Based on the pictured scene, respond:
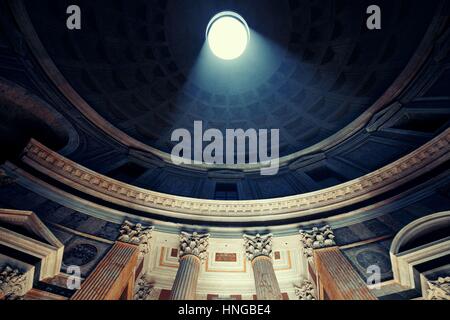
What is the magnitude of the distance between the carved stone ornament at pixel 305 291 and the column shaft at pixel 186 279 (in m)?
3.80

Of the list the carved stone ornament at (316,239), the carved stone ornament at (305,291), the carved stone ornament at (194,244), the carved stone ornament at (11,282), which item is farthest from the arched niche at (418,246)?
the carved stone ornament at (11,282)

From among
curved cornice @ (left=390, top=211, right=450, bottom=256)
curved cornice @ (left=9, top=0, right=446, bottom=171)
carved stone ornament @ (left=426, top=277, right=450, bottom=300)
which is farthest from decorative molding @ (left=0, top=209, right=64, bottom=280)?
carved stone ornament @ (left=426, top=277, right=450, bottom=300)

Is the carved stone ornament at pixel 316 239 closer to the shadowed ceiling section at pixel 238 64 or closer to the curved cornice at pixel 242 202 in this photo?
the curved cornice at pixel 242 202

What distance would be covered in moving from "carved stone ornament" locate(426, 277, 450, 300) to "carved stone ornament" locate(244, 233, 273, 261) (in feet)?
16.4

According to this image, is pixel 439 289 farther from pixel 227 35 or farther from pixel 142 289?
pixel 227 35

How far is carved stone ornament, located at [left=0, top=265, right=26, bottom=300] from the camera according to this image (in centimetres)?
777

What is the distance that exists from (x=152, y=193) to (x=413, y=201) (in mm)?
10139

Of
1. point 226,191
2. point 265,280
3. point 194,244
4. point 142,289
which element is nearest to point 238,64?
point 226,191

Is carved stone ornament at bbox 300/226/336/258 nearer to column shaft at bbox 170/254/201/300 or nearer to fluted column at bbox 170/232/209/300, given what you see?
fluted column at bbox 170/232/209/300

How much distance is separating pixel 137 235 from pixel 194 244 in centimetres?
214

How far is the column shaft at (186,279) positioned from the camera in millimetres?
9135
